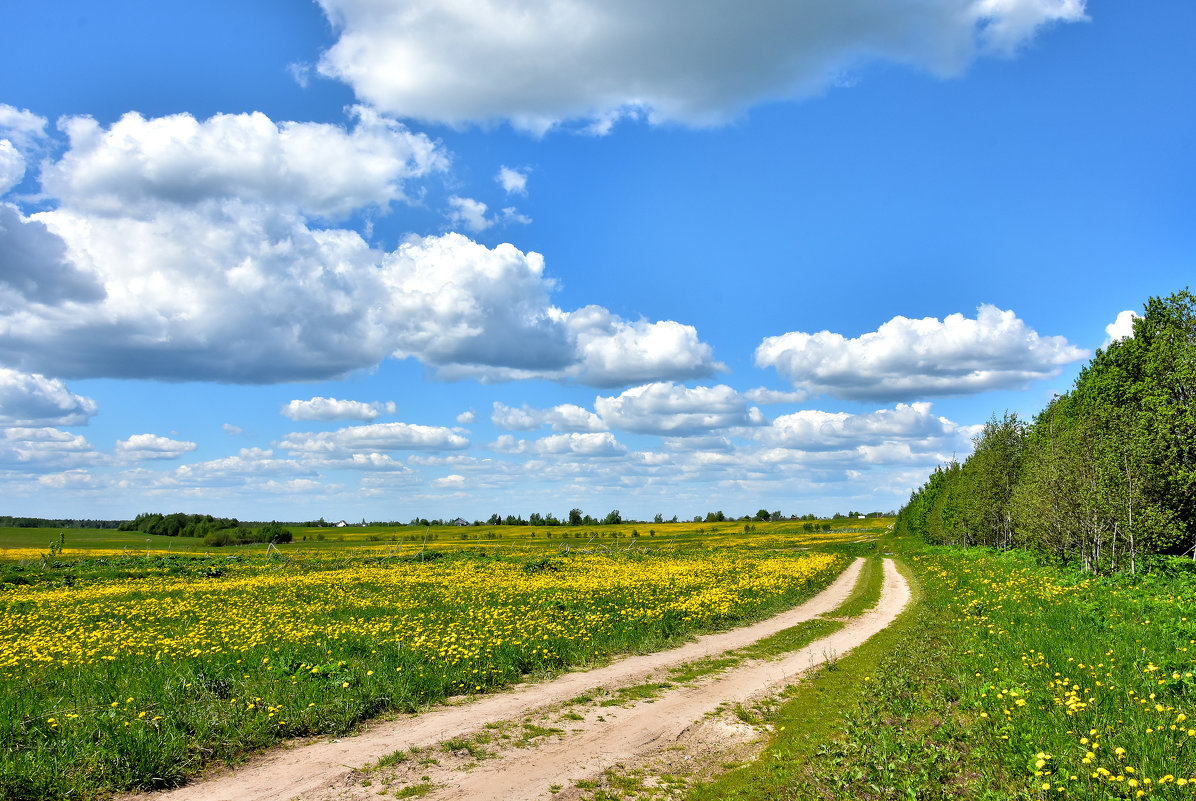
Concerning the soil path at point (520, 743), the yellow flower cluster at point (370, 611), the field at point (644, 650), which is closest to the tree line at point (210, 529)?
the yellow flower cluster at point (370, 611)

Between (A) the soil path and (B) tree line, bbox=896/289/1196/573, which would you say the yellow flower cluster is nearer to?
(A) the soil path

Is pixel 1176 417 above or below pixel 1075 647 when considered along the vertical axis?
above

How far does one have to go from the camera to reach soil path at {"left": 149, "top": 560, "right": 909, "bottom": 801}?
8461mm

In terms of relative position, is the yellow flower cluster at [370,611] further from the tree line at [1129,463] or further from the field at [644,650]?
the tree line at [1129,463]

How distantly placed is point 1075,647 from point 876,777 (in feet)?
25.6


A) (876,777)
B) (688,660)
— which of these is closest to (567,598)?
(688,660)

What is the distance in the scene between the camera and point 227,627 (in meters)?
18.9

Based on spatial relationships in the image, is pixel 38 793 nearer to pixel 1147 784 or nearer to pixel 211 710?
pixel 211 710

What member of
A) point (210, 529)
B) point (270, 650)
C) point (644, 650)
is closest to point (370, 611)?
point (270, 650)

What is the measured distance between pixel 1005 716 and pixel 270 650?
15177 millimetres

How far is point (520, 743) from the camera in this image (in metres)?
10.1

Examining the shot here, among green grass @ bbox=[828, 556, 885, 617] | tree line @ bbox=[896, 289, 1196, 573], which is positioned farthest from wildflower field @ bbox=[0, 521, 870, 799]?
A: tree line @ bbox=[896, 289, 1196, 573]

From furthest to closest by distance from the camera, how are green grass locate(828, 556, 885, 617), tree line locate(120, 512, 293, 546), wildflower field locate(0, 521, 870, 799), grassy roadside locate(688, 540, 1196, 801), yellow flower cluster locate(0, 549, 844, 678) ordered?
tree line locate(120, 512, 293, 546)
green grass locate(828, 556, 885, 617)
yellow flower cluster locate(0, 549, 844, 678)
wildflower field locate(0, 521, 870, 799)
grassy roadside locate(688, 540, 1196, 801)

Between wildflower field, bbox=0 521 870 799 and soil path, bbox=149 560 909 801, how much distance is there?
2.72 feet
